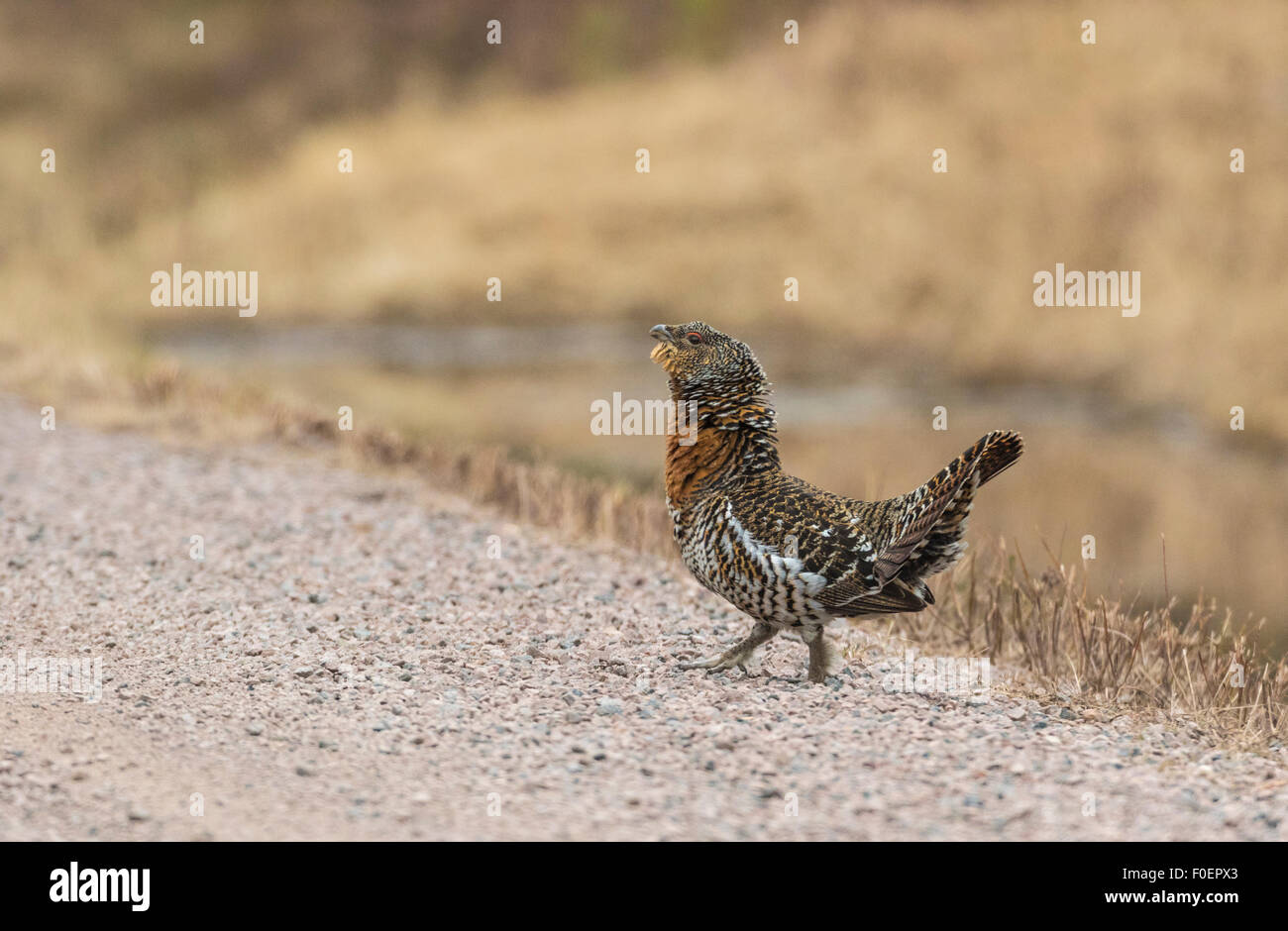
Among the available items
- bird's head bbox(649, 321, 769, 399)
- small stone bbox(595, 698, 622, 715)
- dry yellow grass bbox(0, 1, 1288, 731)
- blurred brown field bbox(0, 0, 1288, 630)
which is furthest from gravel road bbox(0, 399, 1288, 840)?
dry yellow grass bbox(0, 1, 1288, 731)

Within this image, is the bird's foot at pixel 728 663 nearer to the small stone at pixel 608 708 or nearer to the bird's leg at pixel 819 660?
the bird's leg at pixel 819 660

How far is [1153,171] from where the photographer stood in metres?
24.0

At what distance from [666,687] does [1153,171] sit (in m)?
20.1

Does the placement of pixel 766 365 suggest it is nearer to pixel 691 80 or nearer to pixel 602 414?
pixel 602 414

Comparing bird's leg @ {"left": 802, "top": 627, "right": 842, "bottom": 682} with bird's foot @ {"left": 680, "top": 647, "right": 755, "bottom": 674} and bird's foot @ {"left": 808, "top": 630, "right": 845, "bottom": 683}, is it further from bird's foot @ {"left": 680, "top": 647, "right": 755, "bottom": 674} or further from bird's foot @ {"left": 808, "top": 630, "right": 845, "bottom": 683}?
bird's foot @ {"left": 680, "top": 647, "right": 755, "bottom": 674}

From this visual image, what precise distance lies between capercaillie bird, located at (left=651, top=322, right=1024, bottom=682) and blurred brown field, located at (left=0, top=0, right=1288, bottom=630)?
8.42m

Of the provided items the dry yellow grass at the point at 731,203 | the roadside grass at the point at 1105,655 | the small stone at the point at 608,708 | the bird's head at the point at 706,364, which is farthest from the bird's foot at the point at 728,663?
the dry yellow grass at the point at 731,203

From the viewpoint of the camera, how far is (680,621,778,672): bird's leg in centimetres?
693

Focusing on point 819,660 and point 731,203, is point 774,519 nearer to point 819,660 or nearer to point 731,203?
point 819,660

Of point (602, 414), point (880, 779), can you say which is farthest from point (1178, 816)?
point (602, 414)

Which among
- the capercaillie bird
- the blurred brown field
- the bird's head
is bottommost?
the capercaillie bird

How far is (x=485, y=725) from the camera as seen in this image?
248 inches

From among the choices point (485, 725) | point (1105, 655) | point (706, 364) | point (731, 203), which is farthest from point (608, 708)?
point (731, 203)

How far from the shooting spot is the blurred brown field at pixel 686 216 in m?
19.2
